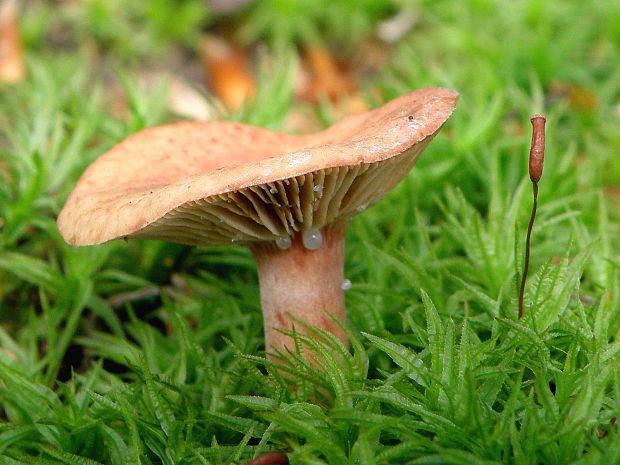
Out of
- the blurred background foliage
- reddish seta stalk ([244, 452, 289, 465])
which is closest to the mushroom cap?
the blurred background foliage

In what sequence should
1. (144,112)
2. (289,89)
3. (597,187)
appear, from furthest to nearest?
(289,89) → (144,112) → (597,187)

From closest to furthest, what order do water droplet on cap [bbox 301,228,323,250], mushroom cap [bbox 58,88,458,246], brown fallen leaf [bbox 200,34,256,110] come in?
mushroom cap [bbox 58,88,458,246] → water droplet on cap [bbox 301,228,323,250] → brown fallen leaf [bbox 200,34,256,110]

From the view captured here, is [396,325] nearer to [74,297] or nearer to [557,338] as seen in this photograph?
[557,338]

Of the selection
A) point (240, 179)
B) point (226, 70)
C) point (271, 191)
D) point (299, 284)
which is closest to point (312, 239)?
point (299, 284)

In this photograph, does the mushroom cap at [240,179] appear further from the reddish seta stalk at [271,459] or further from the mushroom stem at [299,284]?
the reddish seta stalk at [271,459]

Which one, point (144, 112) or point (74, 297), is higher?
point (144, 112)

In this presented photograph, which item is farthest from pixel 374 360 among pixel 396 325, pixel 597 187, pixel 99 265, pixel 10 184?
pixel 10 184

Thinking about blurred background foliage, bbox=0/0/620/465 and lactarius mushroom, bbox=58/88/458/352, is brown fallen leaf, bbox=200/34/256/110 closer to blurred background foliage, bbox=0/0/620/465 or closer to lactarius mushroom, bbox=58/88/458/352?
blurred background foliage, bbox=0/0/620/465

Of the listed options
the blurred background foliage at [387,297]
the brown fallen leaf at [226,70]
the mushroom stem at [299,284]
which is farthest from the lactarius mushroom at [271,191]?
the brown fallen leaf at [226,70]
